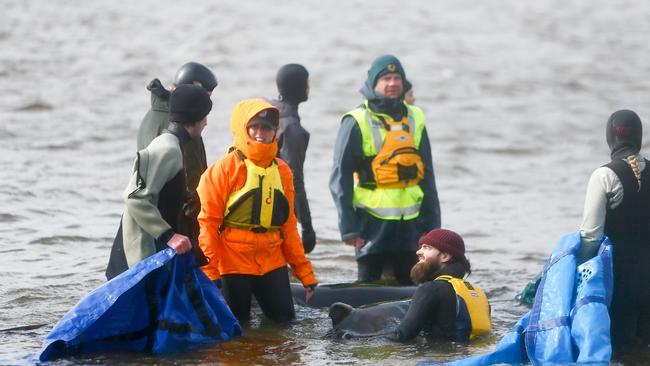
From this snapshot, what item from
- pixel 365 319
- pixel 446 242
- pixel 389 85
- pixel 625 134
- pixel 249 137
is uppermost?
pixel 389 85

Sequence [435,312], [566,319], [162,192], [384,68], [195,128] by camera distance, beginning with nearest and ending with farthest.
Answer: [566,319] < [162,192] < [195,128] < [435,312] < [384,68]

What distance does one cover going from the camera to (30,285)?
397 inches

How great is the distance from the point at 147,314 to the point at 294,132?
2421mm

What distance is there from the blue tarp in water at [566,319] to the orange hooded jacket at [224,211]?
4.71 feet

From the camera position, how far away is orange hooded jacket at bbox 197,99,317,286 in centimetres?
833

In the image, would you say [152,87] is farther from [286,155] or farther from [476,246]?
[476,246]

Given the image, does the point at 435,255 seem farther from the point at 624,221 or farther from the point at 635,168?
the point at 635,168

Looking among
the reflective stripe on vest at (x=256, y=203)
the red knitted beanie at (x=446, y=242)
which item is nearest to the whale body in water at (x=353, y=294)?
the red knitted beanie at (x=446, y=242)

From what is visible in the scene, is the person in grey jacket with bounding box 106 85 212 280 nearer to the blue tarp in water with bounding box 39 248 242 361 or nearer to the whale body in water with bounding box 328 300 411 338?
the blue tarp in water with bounding box 39 248 242 361

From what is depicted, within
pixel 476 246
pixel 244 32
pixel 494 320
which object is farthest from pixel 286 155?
pixel 244 32

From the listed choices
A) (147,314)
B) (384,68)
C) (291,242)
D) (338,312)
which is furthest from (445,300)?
(384,68)

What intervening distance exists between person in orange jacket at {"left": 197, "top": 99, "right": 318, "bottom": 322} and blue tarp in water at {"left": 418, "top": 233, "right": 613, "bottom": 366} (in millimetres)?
1442

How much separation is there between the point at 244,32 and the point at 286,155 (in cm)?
1972

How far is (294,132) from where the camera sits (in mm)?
9672
